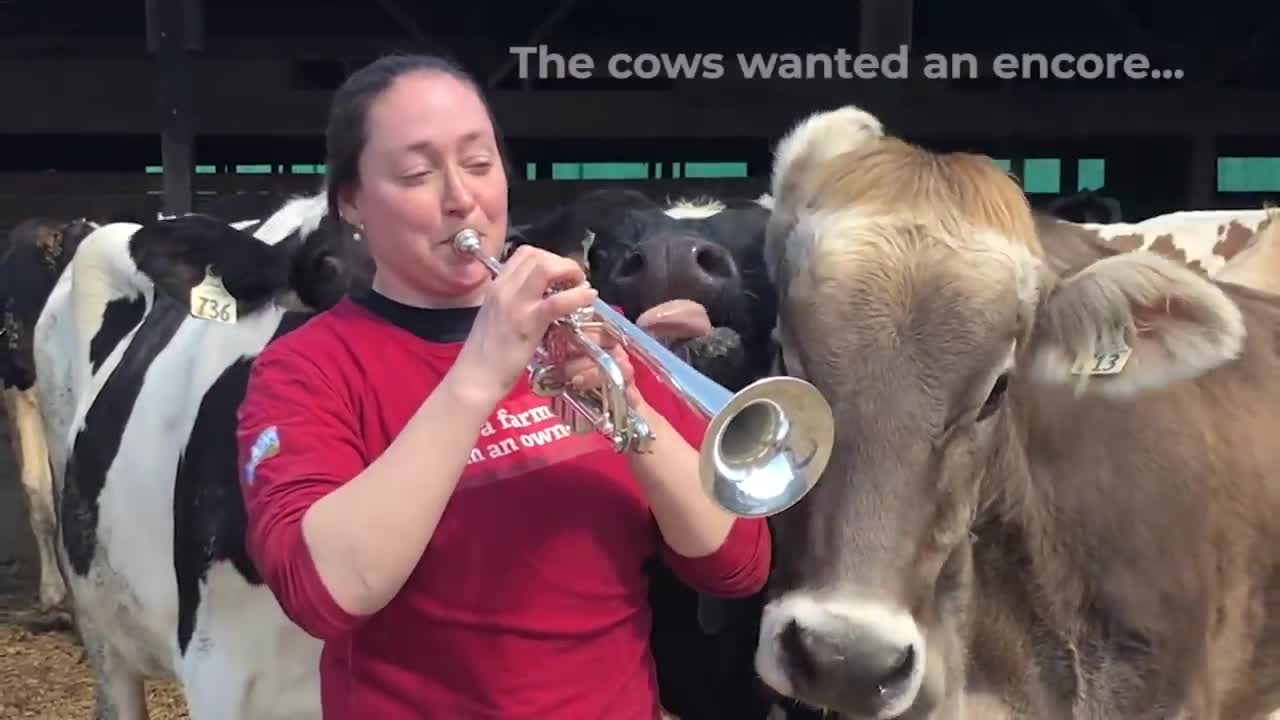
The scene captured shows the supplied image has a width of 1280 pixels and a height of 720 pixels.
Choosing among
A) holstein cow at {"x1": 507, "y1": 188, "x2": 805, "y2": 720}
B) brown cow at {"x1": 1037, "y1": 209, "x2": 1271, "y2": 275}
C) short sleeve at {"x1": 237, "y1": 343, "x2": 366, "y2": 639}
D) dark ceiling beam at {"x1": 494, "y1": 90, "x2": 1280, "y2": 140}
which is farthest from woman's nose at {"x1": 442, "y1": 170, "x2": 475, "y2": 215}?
dark ceiling beam at {"x1": 494, "y1": 90, "x2": 1280, "y2": 140}

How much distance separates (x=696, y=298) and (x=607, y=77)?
6911 mm

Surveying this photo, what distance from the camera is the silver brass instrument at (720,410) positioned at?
1.45m

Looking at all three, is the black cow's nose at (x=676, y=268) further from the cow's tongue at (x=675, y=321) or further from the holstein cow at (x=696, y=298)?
the cow's tongue at (x=675, y=321)

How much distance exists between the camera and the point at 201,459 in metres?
2.75

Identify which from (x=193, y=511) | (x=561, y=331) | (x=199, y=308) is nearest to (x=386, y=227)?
(x=561, y=331)

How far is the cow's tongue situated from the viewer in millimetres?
1902

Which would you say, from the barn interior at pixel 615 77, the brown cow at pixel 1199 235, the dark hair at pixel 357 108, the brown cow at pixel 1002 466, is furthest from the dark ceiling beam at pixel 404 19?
the dark hair at pixel 357 108

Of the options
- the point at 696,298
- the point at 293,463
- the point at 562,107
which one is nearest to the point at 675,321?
the point at 696,298

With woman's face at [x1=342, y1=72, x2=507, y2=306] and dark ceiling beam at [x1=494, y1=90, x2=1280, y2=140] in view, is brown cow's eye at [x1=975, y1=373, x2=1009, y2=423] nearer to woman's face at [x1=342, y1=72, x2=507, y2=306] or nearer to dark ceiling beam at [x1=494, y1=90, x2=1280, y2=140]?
woman's face at [x1=342, y1=72, x2=507, y2=306]

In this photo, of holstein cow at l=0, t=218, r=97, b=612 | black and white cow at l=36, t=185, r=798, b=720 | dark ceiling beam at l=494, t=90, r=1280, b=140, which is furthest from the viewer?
dark ceiling beam at l=494, t=90, r=1280, b=140

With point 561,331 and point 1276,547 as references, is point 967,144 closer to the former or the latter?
point 1276,547

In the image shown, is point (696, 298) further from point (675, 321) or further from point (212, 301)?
point (212, 301)

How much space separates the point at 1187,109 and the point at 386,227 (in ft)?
25.1

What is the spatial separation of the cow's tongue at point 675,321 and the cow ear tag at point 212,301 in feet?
3.21
